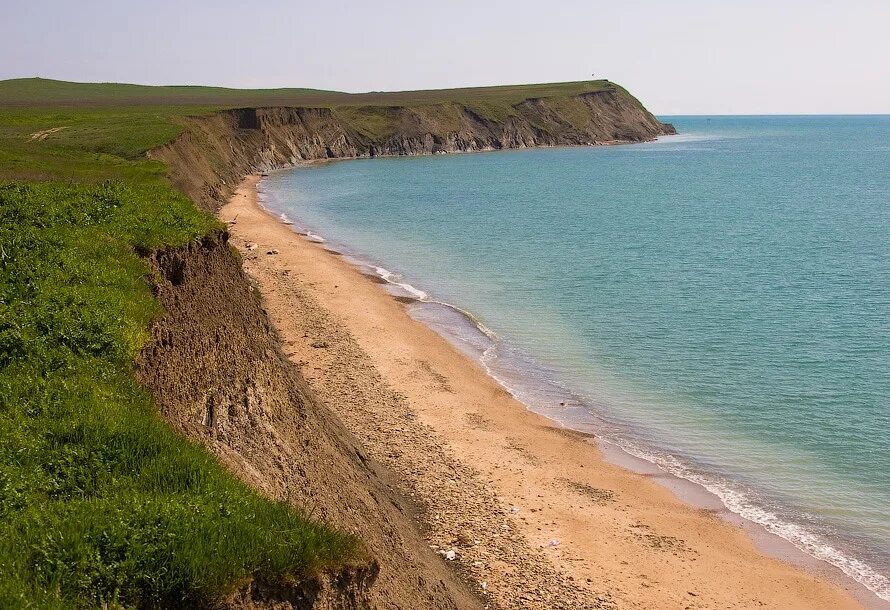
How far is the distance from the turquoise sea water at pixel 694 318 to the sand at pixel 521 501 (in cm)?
160

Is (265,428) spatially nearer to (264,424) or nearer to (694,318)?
(264,424)

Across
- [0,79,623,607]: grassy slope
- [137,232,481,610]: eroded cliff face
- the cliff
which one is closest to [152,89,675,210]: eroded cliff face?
the cliff

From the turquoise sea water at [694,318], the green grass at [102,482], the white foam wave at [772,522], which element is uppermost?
the green grass at [102,482]

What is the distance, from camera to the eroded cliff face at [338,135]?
73750 millimetres

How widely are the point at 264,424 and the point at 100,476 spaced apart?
19.5ft

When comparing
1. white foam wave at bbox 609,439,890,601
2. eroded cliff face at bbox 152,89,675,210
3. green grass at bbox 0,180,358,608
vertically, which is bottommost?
white foam wave at bbox 609,439,890,601

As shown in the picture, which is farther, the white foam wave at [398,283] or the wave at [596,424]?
the white foam wave at [398,283]

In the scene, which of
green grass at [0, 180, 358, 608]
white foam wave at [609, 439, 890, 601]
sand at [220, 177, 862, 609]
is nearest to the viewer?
green grass at [0, 180, 358, 608]

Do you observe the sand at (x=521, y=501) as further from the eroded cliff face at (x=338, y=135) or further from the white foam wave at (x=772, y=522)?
the eroded cliff face at (x=338, y=135)

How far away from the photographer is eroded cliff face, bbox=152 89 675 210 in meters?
73.8

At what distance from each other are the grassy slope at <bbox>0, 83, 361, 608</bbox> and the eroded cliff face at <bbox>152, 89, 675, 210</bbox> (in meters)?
40.0

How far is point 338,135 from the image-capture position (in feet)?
485

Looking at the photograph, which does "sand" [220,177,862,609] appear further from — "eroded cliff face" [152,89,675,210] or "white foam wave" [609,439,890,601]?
"eroded cliff face" [152,89,675,210]

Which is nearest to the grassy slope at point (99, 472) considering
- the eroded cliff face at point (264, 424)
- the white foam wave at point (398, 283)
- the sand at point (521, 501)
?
the eroded cliff face at point (264, 424)
